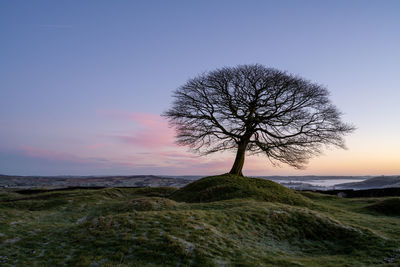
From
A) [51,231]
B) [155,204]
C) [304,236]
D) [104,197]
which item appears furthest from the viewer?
[104,197]

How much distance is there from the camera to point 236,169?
1213 inches

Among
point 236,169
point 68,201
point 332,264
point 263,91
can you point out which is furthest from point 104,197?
point 332,264

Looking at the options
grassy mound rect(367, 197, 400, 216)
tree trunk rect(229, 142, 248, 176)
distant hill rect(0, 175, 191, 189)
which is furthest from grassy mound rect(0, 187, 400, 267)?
distant hill rect(0, 175, 191, 189)

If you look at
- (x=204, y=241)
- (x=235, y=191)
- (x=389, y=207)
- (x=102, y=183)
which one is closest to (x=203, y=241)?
(x=204, y=241)

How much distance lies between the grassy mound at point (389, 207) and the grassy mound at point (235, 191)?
6973 millimetres

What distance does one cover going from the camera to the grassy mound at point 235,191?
23891 millimetres

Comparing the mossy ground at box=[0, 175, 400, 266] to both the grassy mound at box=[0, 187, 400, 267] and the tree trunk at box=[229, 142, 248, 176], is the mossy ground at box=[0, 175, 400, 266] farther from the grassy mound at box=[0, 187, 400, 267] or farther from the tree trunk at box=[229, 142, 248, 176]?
the tree trunk at box=[229, 142, 248, 176]

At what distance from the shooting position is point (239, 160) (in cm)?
3097

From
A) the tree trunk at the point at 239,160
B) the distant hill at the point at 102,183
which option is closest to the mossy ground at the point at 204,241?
the tree trunk at the point at 239,160

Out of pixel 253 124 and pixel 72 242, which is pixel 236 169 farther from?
pixel 72 242

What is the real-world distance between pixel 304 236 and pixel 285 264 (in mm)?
4982

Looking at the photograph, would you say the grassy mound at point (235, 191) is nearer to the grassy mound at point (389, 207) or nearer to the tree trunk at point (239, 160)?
the tree trunk at point (239, 160)

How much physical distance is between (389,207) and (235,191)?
15541 millimetres

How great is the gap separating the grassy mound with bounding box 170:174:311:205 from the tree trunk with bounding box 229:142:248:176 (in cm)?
133
